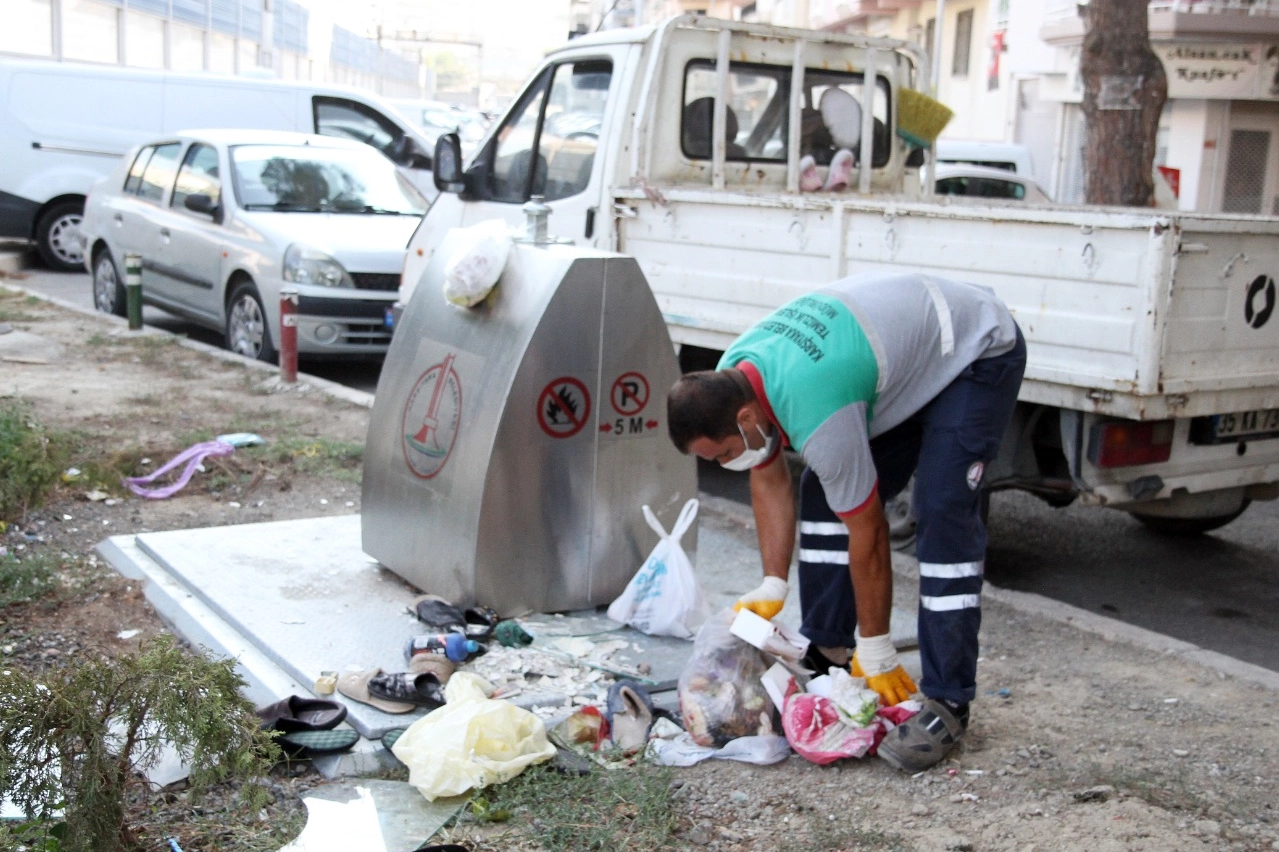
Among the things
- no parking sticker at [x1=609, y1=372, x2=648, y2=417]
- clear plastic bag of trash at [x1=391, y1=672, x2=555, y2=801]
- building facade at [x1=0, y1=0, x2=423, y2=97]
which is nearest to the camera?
clear plastic bag of trash at [x1=391, y1=672, x2=555, y2=801]

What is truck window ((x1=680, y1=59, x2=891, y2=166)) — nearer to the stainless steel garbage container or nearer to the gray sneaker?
the stainless steel garbage container

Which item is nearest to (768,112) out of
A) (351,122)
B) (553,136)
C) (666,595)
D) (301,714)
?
(553,136)

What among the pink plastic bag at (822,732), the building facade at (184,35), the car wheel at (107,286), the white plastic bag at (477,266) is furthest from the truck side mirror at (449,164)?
the building facade at (184,35)

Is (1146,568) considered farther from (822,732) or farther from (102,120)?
(102,120)

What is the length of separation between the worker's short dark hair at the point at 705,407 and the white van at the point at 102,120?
11.4m

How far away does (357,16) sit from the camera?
237ft

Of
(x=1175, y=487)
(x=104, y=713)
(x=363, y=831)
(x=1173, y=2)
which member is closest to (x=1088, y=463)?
(x=1175, y=487)

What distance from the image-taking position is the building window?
30.8 meters

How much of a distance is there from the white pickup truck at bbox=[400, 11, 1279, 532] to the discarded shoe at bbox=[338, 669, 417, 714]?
267 centimetres

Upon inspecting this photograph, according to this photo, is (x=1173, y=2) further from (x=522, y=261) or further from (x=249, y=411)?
(x=522, y=261)

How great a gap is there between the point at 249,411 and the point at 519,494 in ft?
13.3

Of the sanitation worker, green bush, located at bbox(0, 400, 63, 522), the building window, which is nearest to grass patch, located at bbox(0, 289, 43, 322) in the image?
green bush, located at bbox(0, 400, 63, 522)

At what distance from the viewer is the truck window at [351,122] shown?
1535 centimetres

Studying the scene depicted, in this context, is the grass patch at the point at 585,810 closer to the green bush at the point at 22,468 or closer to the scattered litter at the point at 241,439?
the green bush at the point at 22,468
